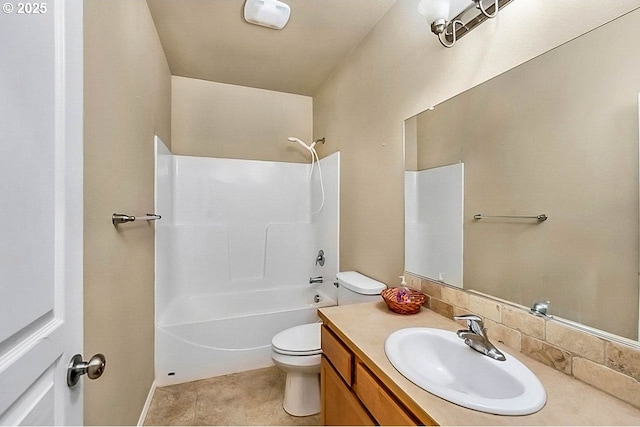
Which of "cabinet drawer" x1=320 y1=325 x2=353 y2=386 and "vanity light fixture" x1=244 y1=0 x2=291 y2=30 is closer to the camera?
"cabinet drawer" x1=320 y1=325 x2=353 y2=386

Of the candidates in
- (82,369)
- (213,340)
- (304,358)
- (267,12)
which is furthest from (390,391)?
(267,12)

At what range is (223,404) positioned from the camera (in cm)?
181

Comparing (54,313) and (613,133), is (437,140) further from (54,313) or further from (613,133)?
(54,313)

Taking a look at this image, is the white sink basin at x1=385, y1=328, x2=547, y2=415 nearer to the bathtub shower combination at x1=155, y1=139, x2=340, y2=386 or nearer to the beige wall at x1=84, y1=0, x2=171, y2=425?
the beige wall at x1=84, y1=0, x2=171, y2=425

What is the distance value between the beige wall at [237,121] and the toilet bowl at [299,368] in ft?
6.38

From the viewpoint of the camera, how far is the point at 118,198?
4.12ft

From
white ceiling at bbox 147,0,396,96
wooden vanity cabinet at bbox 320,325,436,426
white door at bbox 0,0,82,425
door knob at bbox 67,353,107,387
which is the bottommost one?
wooden vanity cabinet at bbox 320,325,436,426

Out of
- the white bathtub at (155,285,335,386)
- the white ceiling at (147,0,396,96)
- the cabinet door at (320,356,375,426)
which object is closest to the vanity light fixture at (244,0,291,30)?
the white ceiling at (147,0,396,96)

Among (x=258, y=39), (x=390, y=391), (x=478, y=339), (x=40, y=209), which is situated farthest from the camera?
(x=258, y=39)

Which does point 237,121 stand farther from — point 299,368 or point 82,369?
point 82,369

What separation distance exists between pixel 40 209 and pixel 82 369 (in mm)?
385

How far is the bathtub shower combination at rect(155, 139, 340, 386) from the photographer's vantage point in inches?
83.0

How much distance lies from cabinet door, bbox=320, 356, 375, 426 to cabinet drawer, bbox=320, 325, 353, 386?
4 cm

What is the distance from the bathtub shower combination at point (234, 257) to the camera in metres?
2.11
